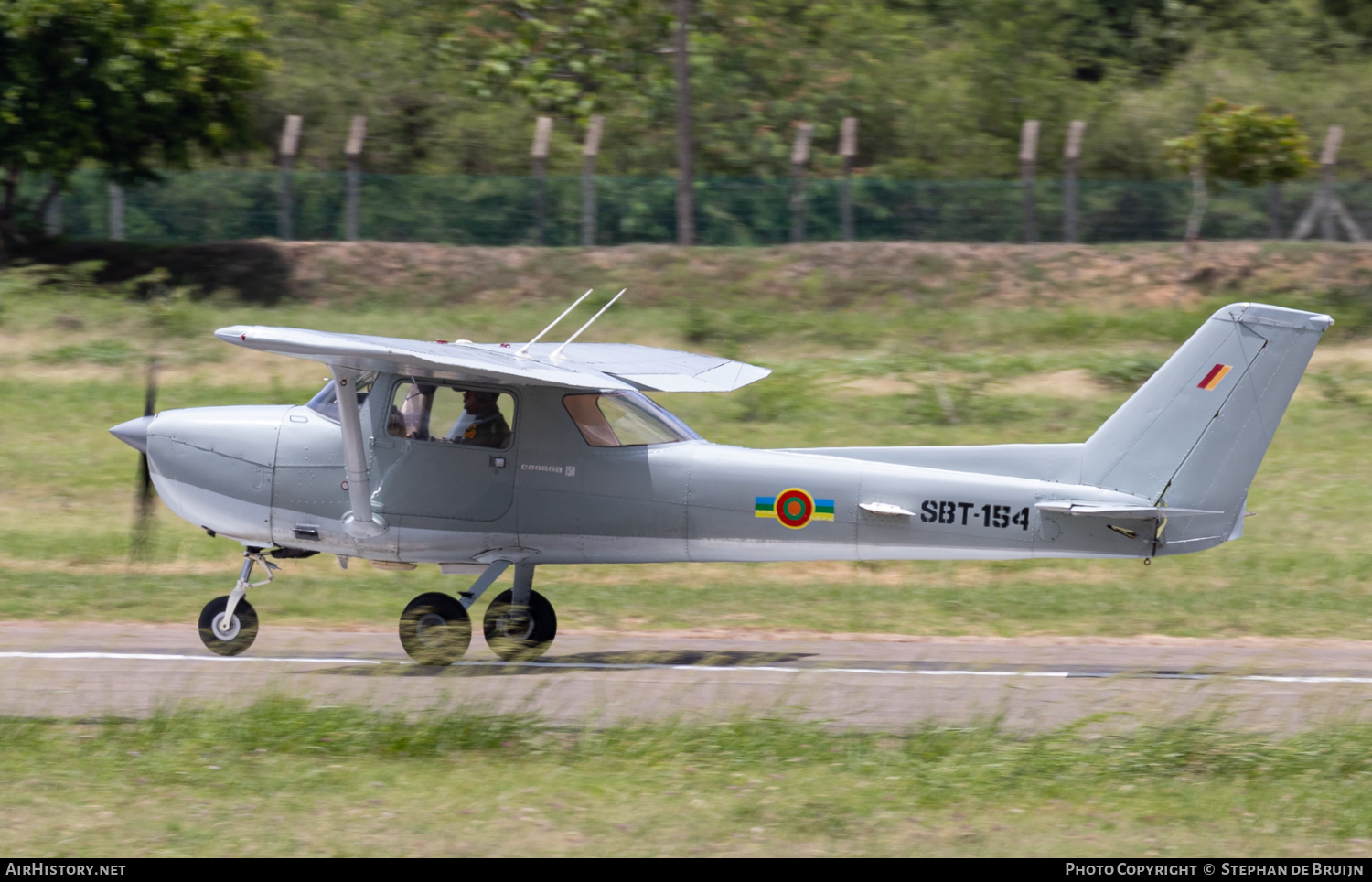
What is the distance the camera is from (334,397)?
1223 cm

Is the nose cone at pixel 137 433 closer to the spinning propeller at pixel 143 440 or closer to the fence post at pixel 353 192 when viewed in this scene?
the spinning propeller at pixel 143 440

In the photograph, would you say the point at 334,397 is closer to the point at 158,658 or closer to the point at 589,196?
the point at 158,658

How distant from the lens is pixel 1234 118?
93.5ft

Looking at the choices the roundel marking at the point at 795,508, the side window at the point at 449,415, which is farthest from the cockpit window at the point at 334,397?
the roundel marking at the point at 795,508

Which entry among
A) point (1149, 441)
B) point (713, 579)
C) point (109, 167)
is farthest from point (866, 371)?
point (109, 167)

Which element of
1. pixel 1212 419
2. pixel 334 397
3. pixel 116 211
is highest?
pixel 116 211

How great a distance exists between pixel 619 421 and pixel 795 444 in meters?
8.73

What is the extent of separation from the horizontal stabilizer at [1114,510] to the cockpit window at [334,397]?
5.35 meters

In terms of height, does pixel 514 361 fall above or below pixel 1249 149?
below

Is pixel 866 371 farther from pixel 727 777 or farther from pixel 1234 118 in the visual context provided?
pixel 727 777

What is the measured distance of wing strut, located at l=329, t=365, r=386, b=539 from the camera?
11.4 meters

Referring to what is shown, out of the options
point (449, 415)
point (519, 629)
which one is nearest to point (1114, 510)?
point (519, 629)

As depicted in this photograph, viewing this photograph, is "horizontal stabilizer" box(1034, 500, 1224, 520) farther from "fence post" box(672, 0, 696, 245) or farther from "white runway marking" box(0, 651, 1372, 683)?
"fence post" box(672, 0, 696, 245)

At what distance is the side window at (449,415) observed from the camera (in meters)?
11.9
